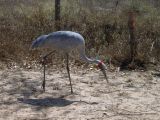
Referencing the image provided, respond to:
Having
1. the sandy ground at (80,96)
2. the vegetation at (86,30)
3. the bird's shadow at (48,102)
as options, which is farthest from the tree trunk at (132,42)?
the bird's shadow at (48,102)

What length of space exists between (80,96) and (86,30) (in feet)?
12.2

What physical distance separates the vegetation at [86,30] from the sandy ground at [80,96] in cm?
78

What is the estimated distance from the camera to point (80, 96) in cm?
795

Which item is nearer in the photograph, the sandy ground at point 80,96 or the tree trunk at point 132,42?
the sandy ground at point 80,96

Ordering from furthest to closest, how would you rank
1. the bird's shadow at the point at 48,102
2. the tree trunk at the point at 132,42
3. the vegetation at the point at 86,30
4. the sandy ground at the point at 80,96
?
the vegetation at the point at 86,30 → the tree trunk at the point at 132,42 → the bird's shadow at the point at 48,102 → the sandy ground at the point at 80,96

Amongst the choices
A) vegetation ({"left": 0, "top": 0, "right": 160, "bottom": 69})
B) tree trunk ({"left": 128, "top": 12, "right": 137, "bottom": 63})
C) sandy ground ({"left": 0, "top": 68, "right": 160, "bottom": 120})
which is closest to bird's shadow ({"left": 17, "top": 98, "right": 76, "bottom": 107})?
sandy ground ({"left": 0, "top": 68, "right": 160, "bottom": 120})

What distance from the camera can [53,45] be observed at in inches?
312

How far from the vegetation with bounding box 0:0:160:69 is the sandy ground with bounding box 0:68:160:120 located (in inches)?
30.7

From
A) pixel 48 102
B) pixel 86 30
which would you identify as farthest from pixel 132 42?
pixel 48 102

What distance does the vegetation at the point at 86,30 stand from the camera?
10.3 m

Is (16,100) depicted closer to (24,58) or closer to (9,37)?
(24,58)

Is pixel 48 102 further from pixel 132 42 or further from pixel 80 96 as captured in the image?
pixel 132 42

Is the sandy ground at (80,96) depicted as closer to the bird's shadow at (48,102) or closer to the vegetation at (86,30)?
the bird's shadow at (48,102)

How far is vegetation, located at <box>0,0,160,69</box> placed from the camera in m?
10.3
